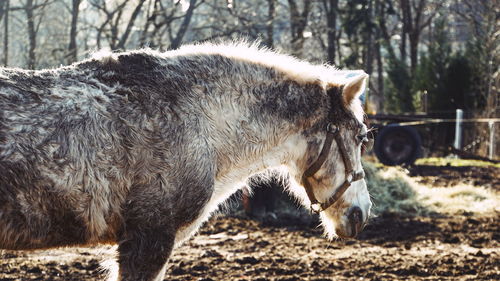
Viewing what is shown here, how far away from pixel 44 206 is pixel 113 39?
431 inches

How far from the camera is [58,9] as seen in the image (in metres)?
18.0

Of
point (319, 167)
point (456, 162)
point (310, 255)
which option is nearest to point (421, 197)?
point (310, 255)

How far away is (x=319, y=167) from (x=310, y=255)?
310cm

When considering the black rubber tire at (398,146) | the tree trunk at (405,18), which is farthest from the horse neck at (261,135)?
the tree trunk at (405,18)

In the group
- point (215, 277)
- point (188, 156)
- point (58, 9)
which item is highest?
point (58, 9)

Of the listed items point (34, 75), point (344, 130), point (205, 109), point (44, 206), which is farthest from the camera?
point (344, 130)

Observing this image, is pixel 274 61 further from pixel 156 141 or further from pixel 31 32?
pixel 31 32

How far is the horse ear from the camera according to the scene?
13.5 ft

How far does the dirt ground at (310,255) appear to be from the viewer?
6.18 m

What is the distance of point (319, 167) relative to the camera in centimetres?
425

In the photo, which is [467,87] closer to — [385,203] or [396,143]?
[396,143]

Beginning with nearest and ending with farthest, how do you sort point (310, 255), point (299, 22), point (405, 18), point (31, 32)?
point (310, 255), point (31, 32), point (299, 22), point (405, 18)

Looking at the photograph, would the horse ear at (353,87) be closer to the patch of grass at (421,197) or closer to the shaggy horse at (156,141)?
the shaggy horse at (156,141)

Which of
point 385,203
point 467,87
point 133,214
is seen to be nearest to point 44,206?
point 133,214
